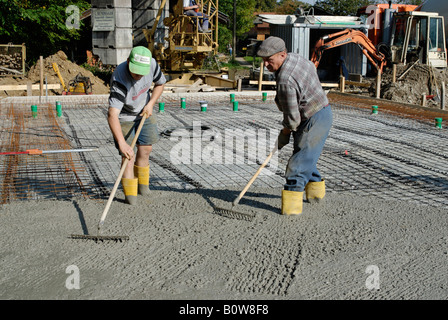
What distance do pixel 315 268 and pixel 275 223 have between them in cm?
83

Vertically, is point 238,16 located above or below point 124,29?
above

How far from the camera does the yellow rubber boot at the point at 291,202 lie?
4.10 metres

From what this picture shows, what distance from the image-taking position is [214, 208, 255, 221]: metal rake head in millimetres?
4074

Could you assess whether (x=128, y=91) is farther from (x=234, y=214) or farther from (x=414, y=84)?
(x=414, y=84)

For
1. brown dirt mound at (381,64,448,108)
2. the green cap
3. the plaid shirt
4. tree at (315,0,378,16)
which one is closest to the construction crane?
brown dirt mound at (381,64,448,108)

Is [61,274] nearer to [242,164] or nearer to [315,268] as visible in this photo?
[315,268]

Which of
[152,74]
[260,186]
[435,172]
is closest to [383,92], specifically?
[435,172]

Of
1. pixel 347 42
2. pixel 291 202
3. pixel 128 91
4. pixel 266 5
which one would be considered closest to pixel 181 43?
pixel 347 42

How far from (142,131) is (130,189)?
556 mm

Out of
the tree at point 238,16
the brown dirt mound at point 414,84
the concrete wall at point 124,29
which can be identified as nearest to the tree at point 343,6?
the tree at point 238,16

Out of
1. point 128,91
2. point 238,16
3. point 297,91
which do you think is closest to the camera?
point 297,91

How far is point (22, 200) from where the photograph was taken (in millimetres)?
4617

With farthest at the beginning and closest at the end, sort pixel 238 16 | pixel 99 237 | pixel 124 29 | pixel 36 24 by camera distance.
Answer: pixel 238 16
pixel 124 29
pixel 36 24
pixel 99 237

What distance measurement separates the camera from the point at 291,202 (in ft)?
13.5
